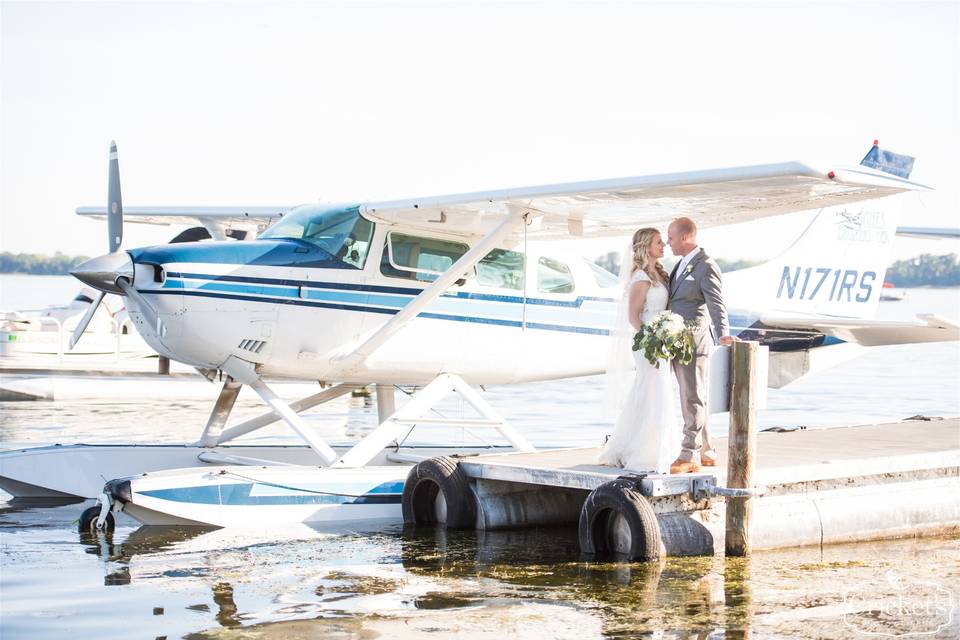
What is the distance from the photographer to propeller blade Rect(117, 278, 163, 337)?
8.98m

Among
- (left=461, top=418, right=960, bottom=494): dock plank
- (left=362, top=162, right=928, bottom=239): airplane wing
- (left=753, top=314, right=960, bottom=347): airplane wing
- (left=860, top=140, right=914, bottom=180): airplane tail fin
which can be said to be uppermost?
(left=860, top=140, right=914, bottom=180): airplane tail fin

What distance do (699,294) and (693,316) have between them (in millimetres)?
150

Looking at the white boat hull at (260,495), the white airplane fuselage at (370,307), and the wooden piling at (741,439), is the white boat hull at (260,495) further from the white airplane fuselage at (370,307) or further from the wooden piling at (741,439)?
the wooden piling at (741,439)

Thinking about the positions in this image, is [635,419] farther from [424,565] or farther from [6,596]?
[6,596]

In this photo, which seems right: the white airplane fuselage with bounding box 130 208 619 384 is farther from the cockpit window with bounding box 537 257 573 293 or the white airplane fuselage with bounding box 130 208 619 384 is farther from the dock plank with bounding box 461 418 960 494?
the dock plank with bounding box 461 418 960 494

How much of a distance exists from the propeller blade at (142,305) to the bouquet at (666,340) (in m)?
3.73

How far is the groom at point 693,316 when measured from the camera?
787 cm

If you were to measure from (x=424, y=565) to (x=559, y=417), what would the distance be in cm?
1384

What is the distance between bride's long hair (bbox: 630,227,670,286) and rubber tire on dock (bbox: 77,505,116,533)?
4.08 m

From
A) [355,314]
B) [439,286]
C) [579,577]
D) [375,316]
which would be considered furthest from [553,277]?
[579,577]

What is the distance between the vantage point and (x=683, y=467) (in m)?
7.86

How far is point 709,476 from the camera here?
304 inches

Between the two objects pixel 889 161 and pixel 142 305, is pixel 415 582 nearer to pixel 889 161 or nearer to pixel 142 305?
pixel 142 305

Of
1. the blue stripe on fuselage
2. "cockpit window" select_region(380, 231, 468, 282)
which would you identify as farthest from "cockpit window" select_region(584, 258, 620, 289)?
the blue stripe on fuselage
